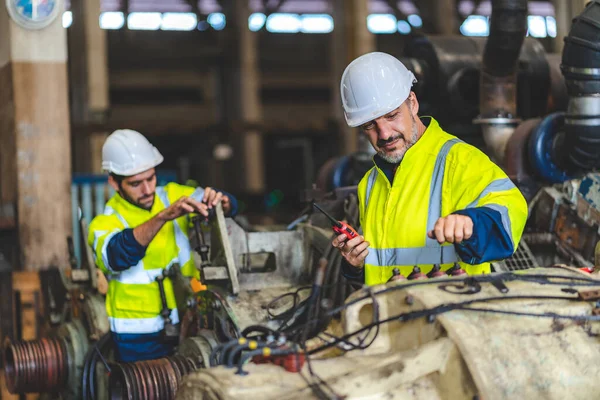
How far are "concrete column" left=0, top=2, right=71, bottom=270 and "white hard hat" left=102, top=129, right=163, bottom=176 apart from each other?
5.17ft

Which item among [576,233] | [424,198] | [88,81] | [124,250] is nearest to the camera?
[424,198]

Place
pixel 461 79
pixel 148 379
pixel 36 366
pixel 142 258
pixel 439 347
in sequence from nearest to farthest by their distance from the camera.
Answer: pixel 439 347
pixel 148 379
pixel 142 258
pixel 36 366
pixel 461 79

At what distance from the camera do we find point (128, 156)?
14.9 ft

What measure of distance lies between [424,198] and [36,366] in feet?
9.02

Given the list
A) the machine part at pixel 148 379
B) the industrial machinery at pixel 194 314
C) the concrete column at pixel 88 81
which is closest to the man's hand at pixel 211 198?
the industrial machinery at pixel 194 314

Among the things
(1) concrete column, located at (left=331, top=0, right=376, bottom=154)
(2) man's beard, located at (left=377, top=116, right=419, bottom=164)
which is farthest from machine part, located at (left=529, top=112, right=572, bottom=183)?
(1) concrete column, located at (left=331, top=0, right=376, bottom=154)

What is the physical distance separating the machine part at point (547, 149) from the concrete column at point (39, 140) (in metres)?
3.15

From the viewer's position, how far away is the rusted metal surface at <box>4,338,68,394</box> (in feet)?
15.8

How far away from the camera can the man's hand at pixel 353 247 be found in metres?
2.94

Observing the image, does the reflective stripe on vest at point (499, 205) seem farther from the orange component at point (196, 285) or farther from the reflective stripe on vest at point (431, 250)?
the orange component at point (196, 285)

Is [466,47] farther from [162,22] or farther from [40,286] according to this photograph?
[162,22]

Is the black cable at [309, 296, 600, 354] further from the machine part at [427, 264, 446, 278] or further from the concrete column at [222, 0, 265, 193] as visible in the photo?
the concrete column at [222, 0, 265, 193]

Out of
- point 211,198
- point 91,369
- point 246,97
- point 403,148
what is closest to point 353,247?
point 403,148

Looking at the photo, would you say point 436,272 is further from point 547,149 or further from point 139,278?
point 547,149
